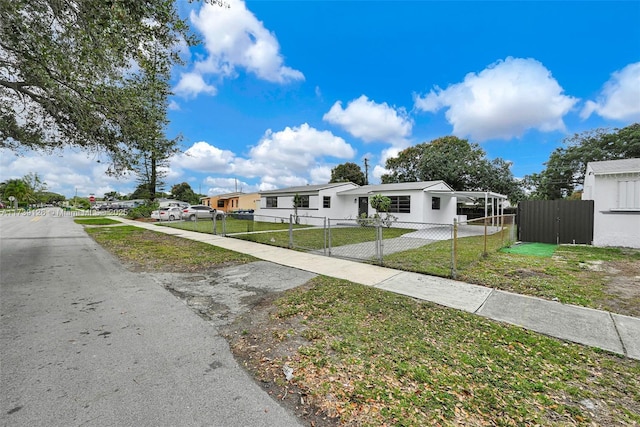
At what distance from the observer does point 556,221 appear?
1110 cm

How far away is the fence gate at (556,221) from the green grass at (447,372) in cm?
1031

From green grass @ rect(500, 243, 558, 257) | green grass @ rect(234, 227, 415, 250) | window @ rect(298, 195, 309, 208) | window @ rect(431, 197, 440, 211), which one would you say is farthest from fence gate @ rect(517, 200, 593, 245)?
window @ rect(298, 195, 309, 208)

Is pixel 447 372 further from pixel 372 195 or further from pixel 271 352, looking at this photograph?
pixel 372 195

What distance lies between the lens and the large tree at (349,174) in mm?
42938

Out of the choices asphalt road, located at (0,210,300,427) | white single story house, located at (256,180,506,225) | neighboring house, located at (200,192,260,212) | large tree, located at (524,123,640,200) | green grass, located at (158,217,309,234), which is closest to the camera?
asphalt road, located at (0,210,300,427)

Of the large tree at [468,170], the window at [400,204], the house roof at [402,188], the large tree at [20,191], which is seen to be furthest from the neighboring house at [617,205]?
the large tree at [20,191]

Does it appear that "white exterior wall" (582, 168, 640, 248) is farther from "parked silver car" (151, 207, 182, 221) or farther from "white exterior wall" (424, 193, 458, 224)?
"parked silver car" (151, 207, 182, 221)

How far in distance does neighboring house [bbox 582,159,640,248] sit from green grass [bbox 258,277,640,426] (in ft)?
33.7

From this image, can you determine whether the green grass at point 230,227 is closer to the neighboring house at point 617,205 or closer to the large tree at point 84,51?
the large tree at point 84,51

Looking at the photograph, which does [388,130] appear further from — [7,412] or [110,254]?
[7,412]

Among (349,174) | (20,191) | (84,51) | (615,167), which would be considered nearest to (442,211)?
(615,167)

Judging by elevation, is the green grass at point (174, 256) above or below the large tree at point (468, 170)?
below

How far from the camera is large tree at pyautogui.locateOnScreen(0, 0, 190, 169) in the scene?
5.09 m

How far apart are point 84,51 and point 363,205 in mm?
18142
